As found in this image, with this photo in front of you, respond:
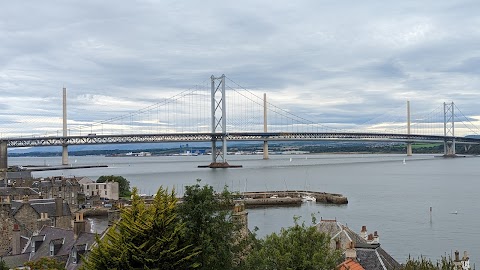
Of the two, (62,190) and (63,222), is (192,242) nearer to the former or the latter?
(63,222)

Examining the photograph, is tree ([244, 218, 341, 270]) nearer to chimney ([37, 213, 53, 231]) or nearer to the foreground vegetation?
the foreground vegetation

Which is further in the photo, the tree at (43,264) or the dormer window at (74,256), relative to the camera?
the dormer window at (74,256)

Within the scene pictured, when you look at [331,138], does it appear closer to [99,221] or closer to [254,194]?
[254,194]

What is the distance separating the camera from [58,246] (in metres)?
18.2

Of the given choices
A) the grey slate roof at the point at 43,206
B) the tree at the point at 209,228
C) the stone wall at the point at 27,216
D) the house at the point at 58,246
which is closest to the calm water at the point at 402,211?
the grey slate roof at the point at 43,206

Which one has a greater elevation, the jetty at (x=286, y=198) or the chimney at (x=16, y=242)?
the chimney at (x=16, y=242)

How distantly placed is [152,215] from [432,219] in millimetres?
31413

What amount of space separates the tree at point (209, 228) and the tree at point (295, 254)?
559 mm

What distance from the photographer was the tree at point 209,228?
1261cm

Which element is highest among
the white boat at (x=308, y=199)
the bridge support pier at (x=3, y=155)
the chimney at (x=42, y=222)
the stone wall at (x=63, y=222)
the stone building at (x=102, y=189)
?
the bridge support pier at (x=3, y=155)

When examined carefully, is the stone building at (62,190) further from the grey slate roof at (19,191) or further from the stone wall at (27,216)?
the stone wall at (27,216)

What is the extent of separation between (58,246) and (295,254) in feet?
29.1

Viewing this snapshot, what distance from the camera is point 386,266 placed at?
1692 cm

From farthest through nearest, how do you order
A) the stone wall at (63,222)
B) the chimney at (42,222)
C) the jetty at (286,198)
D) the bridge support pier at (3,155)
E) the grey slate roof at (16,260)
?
the bridge support pier at (3,155), the jetty at (286,198), the stone wall at (63,222), the chimney at (42,222), the grey slate roof at (16,260)
